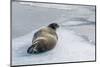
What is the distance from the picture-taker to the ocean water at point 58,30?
2273mm

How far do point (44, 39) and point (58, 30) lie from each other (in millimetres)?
222

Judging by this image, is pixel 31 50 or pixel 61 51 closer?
pixel 31 50

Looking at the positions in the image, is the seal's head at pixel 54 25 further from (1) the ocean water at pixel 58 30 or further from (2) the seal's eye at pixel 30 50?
(2) the seal's eye at pixel 30 50

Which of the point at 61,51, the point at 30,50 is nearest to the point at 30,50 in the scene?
the point at 30,50

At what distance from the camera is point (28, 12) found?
2.31m

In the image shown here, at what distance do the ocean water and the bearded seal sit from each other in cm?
5

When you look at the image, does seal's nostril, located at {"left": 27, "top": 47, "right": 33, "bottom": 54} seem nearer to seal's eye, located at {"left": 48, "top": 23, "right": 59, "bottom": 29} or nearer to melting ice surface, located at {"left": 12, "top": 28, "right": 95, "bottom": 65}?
melting ice surface, located at {"left": 12, "top": 28, "right": 95, "bottom": 65}

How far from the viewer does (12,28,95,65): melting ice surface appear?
227 cm

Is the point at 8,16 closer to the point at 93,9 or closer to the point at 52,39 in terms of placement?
the point at 52,39

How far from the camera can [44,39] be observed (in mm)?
2373

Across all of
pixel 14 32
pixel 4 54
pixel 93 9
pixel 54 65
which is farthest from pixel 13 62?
pixel 93 9

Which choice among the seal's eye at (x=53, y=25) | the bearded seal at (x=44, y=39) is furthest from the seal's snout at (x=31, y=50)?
the seal's eye at (x=53, y=25)

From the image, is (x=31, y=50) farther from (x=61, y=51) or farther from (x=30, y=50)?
(x=61, y=51)

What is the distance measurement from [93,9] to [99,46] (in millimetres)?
518
